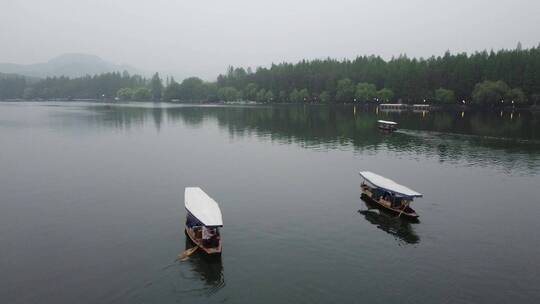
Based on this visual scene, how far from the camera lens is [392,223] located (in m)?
47.9

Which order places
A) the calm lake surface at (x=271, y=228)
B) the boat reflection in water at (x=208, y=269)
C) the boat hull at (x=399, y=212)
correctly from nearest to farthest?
the calm lake surface at (x=271, y=228) → the boat reflection in water at (x=208, y=269) → the boat hull at (x=399, y=212)

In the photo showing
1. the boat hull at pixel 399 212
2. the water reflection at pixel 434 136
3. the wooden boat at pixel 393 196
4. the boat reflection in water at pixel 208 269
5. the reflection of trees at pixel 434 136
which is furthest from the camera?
the reflection of trees at pixel 434 136

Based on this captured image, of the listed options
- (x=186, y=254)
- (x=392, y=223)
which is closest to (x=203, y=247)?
(x=186, y=254)

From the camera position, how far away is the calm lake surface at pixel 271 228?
32688 millimetres

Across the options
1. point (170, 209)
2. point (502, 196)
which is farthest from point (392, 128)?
point (170, 209)

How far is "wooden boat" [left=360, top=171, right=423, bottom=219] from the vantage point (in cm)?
4841

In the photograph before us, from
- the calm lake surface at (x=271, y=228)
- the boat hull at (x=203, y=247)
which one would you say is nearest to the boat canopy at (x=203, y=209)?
the boat hull at (x=203, y=247)

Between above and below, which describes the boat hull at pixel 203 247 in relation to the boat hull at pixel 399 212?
below

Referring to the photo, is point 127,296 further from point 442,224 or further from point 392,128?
point 392,128

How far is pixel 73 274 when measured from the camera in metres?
34.4

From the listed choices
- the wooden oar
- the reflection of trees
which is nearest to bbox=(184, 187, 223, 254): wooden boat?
the wooden oar

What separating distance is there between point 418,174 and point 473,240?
31.4 metres

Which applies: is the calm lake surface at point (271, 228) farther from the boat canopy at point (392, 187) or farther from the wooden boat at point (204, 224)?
the boat canopy at point (392, 187)

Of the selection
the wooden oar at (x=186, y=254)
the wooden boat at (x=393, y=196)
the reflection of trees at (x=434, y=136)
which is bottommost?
the wooden oar at (x=186, y=254)
